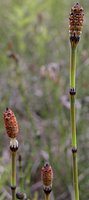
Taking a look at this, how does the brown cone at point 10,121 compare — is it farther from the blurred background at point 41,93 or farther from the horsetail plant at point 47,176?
the blurred background at point 41,93

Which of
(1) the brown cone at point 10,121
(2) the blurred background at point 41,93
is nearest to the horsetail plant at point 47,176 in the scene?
(1) the brown cone at point 10,121

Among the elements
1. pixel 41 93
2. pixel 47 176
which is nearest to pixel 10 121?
pixel 47 176

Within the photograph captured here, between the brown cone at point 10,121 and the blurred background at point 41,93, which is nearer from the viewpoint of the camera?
the brown cone at point 10,121

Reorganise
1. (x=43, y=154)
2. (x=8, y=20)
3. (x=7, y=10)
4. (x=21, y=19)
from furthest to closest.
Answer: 1. (x=7, y=10)
2. (x=8, y=20)
3. (x=21, y=19)
4. (x=43, y=154)

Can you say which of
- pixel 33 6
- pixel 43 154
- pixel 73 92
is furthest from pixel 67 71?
pixel 73 92

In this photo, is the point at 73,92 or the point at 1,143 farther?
the point at 1,143

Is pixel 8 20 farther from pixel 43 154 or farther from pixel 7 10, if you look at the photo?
pixel 43 154

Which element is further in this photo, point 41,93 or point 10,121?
point 41,93

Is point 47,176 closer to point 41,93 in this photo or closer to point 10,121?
point 10,121
